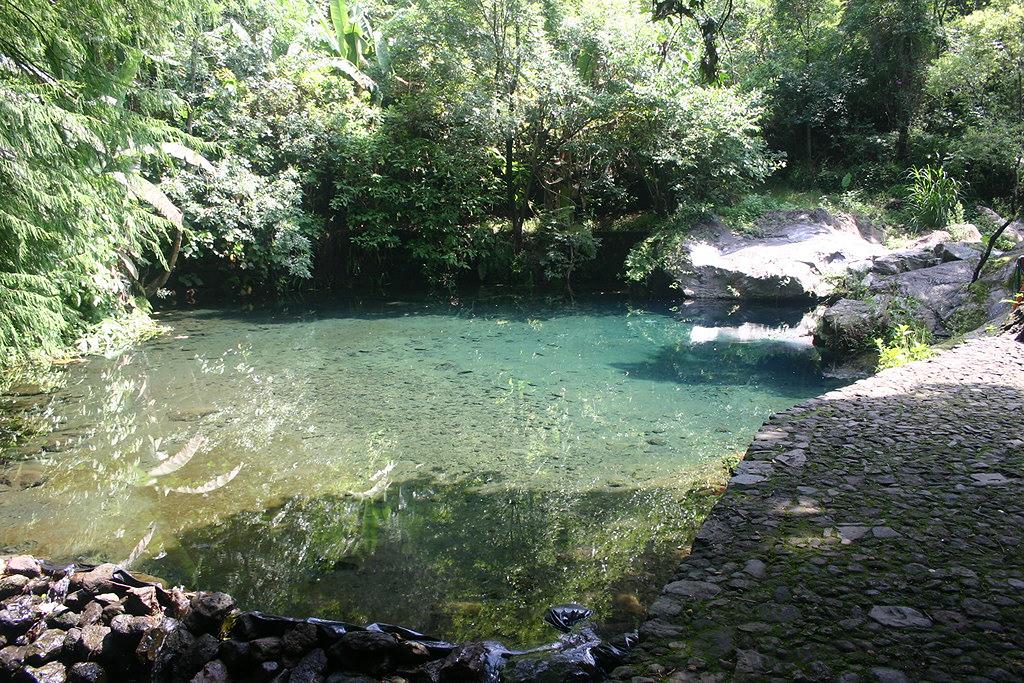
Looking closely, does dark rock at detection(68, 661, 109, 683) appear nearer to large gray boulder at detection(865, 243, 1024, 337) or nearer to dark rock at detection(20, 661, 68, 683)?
dark rock at detection(20, 661, 68, 683)

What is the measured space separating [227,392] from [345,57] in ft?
42.4

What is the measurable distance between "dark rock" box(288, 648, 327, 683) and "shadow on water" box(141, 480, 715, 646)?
546mm

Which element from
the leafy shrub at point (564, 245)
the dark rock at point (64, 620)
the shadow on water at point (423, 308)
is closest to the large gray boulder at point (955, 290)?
the shadow on water at point (423, 308)

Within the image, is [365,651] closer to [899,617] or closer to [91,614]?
[91,614]

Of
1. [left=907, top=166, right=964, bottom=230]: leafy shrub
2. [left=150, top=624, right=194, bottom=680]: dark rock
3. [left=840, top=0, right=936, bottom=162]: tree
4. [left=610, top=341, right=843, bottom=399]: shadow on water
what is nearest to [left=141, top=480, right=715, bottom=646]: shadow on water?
[left=150, top=624, right=194, bottom=680]: dark rock

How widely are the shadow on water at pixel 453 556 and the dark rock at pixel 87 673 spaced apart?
2.71 feet

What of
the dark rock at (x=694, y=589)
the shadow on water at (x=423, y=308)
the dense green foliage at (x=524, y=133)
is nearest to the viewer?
the dark rock at (x=694, y=589)

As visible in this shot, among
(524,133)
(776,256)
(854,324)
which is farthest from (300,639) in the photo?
(524,133)

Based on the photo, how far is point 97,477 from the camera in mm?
6336

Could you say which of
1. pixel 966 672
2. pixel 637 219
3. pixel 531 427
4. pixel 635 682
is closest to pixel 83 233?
pixel 531 427

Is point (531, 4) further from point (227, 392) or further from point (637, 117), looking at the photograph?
point (227, 392)

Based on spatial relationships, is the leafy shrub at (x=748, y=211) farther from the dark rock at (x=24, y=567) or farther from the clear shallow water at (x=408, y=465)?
the dark rock at (x=24, y=567)

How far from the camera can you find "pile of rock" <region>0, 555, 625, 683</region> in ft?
11.1

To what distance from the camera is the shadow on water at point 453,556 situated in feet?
13.5
